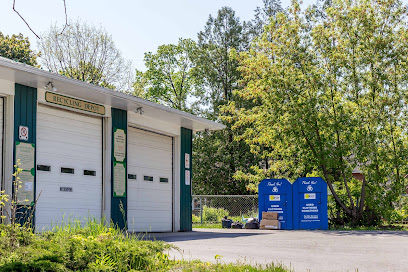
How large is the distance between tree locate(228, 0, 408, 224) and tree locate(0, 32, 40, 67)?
65.1 ft

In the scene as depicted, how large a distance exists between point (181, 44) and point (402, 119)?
1064 inches

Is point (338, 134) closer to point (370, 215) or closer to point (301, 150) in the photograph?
point (301, 150)

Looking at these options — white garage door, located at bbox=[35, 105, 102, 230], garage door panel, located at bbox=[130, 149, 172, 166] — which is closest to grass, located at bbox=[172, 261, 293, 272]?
white garage door, located at bbox=[35, 105, 102, 230]

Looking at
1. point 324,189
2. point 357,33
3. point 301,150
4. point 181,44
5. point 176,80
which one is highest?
point 181,44

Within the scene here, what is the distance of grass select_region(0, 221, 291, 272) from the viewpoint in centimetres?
596

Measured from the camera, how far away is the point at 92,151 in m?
14.8

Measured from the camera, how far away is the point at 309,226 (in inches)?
770

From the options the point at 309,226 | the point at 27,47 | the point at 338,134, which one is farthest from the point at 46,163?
the point at 27,47

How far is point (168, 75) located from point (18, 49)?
45.4ft

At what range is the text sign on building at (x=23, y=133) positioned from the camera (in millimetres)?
12460

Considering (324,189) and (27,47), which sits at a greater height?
(27,47)

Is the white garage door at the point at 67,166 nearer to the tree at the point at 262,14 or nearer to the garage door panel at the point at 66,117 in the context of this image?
the garage door panel at the point at 66,117

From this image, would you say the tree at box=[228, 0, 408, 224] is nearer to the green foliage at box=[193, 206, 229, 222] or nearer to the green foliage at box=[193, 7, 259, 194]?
the green foliage at box=[193, 206, 229, 222]

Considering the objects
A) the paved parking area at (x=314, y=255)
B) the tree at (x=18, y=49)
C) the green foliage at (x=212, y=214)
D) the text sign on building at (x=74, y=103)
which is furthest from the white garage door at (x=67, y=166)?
the tree at (x=18, y=49)
